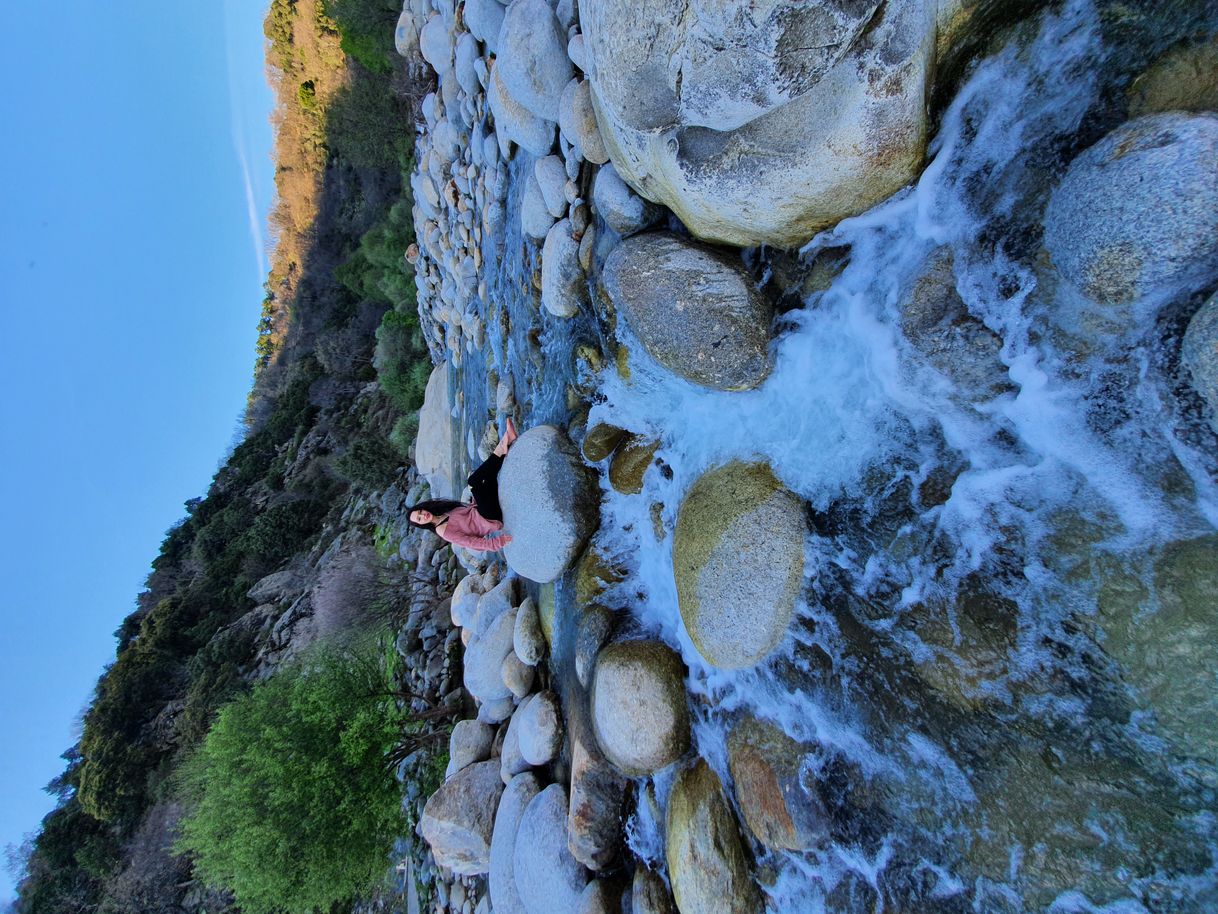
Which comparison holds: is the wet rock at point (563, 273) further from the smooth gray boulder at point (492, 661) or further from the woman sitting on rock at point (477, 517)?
the smooth gray boulder at point (492, 661)

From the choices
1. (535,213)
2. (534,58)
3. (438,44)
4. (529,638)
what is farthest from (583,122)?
(438,44)

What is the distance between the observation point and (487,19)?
5281 mm

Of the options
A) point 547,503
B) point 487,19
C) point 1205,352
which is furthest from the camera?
point 487,19

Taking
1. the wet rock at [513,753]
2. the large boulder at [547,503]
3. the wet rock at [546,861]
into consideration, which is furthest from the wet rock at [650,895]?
the large boulder at [547,503]

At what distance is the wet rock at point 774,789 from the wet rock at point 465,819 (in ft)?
8.89

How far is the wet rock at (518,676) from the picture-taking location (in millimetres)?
5000

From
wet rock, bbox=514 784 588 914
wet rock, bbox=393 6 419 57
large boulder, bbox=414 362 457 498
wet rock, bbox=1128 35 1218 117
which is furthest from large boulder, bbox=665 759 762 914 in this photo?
wet rock, bbox=393 6 419 57

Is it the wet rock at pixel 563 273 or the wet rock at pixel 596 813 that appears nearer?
the wet rock at pixel 596 813

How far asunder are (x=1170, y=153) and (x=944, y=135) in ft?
2.87

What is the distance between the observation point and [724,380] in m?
3.31

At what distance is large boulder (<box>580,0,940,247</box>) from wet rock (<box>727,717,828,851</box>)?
8.29 feet

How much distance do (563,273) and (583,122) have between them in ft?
3.17

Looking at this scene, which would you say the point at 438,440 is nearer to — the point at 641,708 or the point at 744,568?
the point at 641,708

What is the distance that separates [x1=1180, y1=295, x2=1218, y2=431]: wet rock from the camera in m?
1.80
